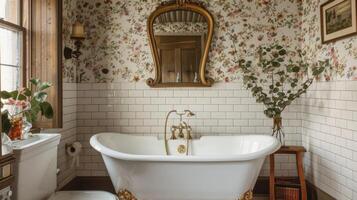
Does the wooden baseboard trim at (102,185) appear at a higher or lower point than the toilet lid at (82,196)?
lower

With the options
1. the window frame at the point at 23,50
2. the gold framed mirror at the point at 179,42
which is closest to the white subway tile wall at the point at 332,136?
the gold framed mirror at the point at 179,42

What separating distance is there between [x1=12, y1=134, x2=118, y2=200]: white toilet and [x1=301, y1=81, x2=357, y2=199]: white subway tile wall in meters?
1.96

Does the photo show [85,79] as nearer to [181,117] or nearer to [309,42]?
[181,117]

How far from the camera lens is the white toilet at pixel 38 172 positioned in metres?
1.89

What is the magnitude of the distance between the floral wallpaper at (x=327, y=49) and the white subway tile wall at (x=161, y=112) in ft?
2.21

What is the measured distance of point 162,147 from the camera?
339 centimetres

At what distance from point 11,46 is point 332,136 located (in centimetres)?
303

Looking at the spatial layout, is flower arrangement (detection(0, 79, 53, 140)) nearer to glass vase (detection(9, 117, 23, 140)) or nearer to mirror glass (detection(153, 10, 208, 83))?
glass vase (detection(9, 117, 23, 140))

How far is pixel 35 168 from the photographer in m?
2.08

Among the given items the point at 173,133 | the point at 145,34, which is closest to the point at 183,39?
the point at 145,34

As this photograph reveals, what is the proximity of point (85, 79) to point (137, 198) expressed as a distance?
1590mm

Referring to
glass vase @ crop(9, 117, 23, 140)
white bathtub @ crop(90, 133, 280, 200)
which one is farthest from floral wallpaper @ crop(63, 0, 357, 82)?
glass vase @ crop(9, 117, 23, 140)

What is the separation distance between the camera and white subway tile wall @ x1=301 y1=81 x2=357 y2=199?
2.61 m

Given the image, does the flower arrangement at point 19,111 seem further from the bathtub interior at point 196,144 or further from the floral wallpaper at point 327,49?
the floral wallpaper at point 327,49
